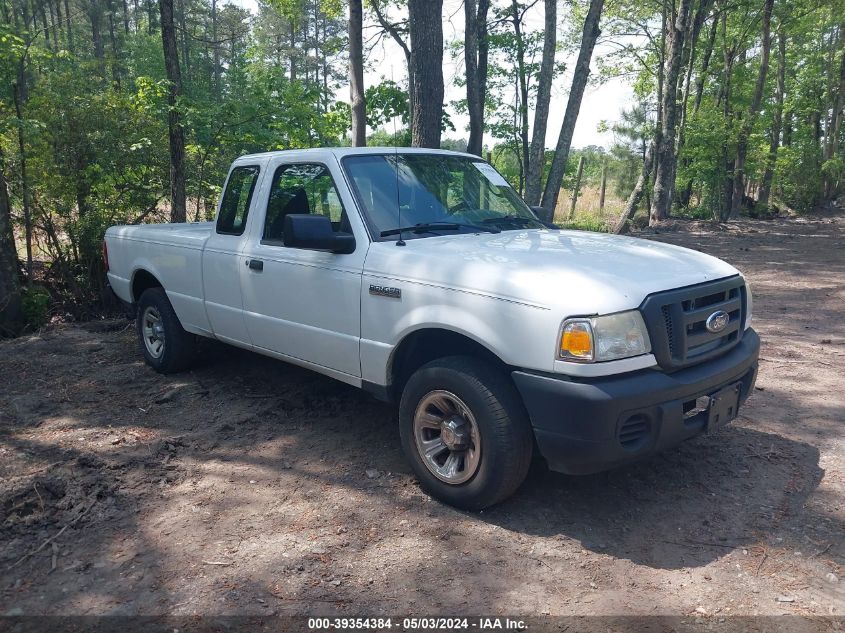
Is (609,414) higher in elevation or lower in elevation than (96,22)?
lower

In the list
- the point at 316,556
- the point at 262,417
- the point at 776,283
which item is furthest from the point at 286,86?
the point at 316,556

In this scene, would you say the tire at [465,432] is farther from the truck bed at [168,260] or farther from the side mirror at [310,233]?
the truck bed at [168,260]

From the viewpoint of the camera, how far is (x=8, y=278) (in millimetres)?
8516

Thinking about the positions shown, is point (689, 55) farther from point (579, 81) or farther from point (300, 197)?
point (300, 197)

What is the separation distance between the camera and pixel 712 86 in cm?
3095

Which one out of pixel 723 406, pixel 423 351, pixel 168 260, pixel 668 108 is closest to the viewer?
pixel 723 406

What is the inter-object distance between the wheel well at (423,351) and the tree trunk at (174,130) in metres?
7.07

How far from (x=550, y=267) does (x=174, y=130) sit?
26.1 feet

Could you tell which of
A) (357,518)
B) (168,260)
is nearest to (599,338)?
(357,518)

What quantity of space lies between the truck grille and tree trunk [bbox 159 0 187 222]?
8.25 meters

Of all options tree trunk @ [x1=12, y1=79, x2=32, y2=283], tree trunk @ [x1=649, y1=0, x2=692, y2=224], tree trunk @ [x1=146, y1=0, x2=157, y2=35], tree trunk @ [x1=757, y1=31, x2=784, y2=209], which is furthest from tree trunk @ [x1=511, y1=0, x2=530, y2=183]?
tree trunk @ [x1=146, y1=0, x2=157, y2=35]

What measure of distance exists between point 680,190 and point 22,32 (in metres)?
30.6

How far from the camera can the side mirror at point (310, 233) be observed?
3.90 meters

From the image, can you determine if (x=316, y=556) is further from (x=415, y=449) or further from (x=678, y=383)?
(x=678, y=383)
